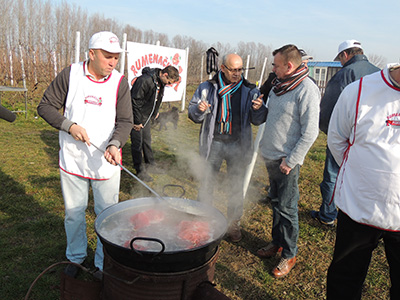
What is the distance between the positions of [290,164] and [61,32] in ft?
86.1

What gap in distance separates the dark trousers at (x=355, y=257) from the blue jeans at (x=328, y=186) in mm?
1898

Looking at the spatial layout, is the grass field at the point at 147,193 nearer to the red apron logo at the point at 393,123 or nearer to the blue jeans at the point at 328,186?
the blue jeans at the point at 328,186

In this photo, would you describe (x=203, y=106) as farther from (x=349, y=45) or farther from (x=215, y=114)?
(x=349, y=45)

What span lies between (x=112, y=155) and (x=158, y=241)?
3.54ft

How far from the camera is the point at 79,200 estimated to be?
2.83m

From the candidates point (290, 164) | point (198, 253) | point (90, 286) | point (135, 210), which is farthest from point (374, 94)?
point (90, 286)

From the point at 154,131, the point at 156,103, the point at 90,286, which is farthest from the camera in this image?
the point at 154,131

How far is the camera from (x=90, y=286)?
7.59ft

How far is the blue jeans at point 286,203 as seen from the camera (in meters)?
3.07

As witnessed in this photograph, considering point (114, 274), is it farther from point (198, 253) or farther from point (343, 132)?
point (343, 132)

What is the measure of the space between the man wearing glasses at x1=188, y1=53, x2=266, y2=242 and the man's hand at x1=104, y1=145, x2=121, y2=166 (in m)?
1.18

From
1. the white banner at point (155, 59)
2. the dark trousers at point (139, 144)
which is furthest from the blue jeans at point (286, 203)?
the white banner at point (155, 59)

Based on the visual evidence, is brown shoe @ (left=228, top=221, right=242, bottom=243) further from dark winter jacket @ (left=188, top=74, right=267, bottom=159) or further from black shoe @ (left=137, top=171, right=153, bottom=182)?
black shoe @ (left=137, top=171, right=153, bottom=182)

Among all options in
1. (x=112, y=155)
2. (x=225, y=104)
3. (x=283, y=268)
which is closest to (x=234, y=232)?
(x=283, y=268)
